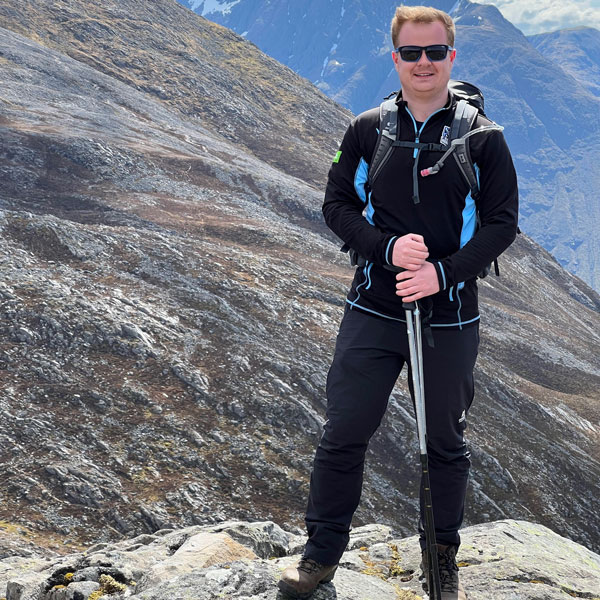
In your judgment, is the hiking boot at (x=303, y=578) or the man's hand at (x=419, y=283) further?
the hiking boot at (x=303, y=578)

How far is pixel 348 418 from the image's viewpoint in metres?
5.82

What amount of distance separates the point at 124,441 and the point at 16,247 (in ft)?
39.6

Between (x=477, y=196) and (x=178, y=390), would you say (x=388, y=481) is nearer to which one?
(x=178, y=390)

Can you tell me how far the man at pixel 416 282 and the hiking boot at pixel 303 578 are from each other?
10mm

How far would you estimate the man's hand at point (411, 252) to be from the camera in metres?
5.61

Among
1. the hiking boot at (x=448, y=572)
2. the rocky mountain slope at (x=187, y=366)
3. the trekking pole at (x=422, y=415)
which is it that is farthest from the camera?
the rocky mountain slope at (x=187, y=366)

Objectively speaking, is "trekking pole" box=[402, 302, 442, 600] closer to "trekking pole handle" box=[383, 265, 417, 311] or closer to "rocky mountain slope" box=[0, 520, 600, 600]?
"trekking pole handle" box=[383, 265, 417, 311]

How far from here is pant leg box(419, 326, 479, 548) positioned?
587 centimetres

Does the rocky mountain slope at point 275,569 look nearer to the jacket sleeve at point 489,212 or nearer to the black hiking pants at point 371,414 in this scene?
the black hiking pants at point 371,414

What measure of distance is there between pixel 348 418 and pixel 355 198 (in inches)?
87.3

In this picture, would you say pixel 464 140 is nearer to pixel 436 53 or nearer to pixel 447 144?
pixel 447 144

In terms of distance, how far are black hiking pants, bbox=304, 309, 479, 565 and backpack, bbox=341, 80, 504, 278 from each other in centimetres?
74

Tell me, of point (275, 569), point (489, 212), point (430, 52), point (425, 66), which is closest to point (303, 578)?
point (275, 569)

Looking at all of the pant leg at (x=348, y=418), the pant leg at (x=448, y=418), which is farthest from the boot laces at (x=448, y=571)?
the pant leg at (x=348, y=418)
